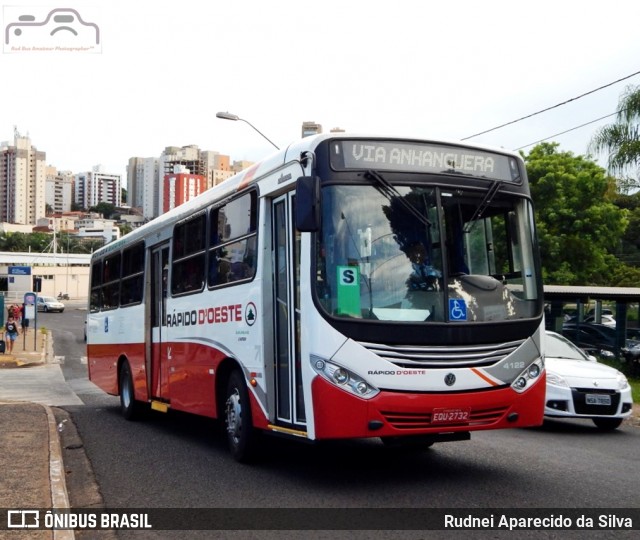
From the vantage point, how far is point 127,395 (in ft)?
46.6

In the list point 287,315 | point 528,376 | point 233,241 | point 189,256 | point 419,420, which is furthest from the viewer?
point 189,256

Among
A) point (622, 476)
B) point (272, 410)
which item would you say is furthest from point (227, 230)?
point (622, 476)

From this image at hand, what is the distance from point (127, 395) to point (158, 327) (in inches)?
96.7

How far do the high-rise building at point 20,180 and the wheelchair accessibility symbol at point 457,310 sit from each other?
17886 centimetres

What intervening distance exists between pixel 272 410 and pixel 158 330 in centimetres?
459

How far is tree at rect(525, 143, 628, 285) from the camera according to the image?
3703 cm

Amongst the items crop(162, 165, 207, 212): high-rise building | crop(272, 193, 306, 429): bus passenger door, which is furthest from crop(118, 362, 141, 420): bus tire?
crop(162, 165, 207, 212): high-rise building

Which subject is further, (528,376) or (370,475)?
(370,475)

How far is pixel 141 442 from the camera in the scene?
11156 mm

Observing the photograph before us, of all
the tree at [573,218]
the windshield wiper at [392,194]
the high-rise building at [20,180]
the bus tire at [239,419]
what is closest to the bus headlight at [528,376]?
the windshield wiper at [392,194]

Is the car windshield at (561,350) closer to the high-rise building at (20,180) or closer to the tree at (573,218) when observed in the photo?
the tree at (573,218)

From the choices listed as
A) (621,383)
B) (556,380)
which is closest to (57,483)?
(556,380)

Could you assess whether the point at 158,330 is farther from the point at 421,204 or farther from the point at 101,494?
the point at 421,204

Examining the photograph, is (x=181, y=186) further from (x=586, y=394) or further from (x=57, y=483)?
(x=57, y=483)
